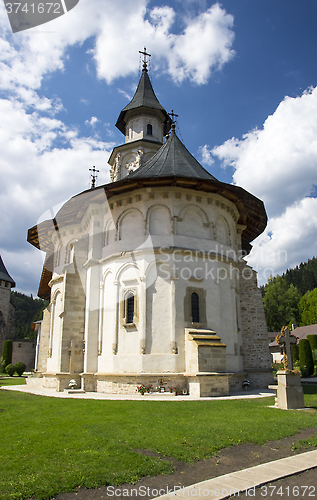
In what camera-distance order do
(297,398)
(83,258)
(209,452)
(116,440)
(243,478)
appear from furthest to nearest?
(83,258) < (297,398) < (116,440) < (209,452) < (243,478)

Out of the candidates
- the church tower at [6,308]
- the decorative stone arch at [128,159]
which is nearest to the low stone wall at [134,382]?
the decorative stone arch at [128,159]

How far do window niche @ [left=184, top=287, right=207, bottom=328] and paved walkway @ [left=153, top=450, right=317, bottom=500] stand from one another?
964cm

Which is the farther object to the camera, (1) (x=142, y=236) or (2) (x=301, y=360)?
(2) (x=301, y=360)

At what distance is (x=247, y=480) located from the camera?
425cm

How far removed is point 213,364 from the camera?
1331cm

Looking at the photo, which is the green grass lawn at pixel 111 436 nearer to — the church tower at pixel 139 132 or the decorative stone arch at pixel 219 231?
the decorative stone arch at pixel 219 231

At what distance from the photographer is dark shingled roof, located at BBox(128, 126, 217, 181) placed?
15.8m

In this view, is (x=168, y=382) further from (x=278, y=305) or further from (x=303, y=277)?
(x=303, y=277)

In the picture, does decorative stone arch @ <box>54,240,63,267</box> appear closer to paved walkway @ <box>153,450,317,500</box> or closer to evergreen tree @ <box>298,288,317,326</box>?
paved walkway @ <box>153,450,317,500</box>

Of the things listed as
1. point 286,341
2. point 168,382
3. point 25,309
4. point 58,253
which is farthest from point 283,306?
point 25,309

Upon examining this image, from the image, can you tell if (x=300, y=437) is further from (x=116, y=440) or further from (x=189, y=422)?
(x=116, y=440)

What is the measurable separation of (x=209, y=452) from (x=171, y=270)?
32.3ft

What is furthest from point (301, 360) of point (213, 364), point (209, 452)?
point (209, 452)

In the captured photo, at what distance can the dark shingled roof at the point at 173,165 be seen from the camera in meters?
15.8
